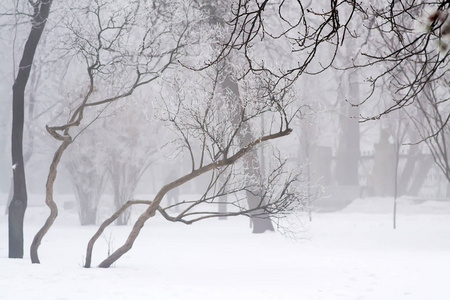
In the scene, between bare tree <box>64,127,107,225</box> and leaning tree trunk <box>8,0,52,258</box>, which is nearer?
leaning tree trunk <box>8,0,52,258</box>

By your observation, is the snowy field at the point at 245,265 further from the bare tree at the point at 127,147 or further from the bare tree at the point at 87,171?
the bare tree at the point at 127,147

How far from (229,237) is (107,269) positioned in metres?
5.90

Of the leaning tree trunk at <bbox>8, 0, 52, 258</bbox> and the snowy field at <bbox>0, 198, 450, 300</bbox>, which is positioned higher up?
the leaning tree trunk at <bbox>8, 0, 52, 258</bbox>

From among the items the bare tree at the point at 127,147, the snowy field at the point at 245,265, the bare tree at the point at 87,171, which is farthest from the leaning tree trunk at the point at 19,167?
the bare tree at the point at 127,147

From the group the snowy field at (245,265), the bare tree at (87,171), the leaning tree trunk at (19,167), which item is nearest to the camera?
the snowy field at (245,265)

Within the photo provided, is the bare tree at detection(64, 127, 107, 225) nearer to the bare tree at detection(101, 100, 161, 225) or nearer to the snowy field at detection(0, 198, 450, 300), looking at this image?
the bare tree at detection(101, 100, 161, 225)

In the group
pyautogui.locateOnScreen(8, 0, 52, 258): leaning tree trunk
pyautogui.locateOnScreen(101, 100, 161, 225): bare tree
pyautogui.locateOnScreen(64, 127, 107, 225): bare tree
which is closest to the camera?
pyautogui.locateOnScreen(8, 0, 52, 258): leaning tree trunk

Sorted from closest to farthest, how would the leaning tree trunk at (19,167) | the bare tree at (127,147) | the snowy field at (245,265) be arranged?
1. the snowy field at (245,265)
2. the leaning tree trunk at (19,167)
3. the bare tree at (127,147)

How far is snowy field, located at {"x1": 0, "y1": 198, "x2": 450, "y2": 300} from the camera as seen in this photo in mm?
7309

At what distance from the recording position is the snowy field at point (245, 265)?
7309 mm

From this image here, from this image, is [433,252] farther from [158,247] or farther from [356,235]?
[158,247]

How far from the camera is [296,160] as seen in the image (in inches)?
1086

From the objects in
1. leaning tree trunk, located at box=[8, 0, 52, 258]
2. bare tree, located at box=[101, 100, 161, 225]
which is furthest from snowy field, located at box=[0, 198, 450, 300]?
bare tree, located at box=[101, 100, 161, 225]

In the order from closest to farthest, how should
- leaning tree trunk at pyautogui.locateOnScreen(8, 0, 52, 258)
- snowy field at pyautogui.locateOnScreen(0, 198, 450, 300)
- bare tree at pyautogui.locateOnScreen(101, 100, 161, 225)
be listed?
snowy field at pyautogui.locateOnScreen(0, 198, 450, 300)
leaning tree trunk at pyautogui.locateOnScreen(8, 0, 52, 258)
bare tree at pyautogui.locateOnScreen(101, 100, 161, 225)
